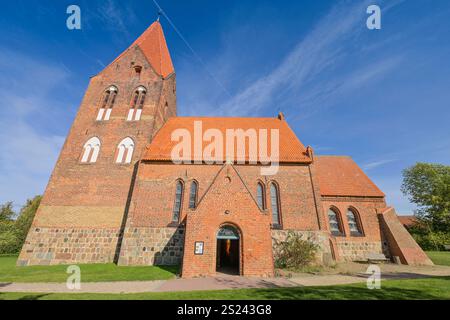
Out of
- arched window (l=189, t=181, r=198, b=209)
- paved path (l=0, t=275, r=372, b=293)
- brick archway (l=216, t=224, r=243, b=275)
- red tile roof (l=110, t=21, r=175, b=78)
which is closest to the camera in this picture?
paved path (l=0, t=275, r=372, b=293)

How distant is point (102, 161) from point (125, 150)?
67.9 inches

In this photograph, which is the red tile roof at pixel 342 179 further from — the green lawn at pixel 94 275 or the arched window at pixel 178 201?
the green lawn at pixel 94 275

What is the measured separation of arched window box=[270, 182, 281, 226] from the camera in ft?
41.7

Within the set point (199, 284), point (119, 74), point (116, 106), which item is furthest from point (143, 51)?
point (199, 284)

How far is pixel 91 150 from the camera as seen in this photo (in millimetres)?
14562

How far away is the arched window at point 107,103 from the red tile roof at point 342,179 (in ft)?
59.8

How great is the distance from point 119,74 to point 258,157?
14669 mm

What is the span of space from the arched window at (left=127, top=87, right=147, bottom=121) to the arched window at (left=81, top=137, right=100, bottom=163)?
3035 millimetres

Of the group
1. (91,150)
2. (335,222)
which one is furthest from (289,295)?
(91,150)

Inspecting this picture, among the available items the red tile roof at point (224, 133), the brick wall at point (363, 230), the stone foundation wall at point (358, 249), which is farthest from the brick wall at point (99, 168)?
the stone foundation wall at point (358, 249)

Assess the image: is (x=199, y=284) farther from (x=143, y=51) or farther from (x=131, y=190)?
(x=143, y=51)

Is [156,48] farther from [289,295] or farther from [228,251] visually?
[289,295]

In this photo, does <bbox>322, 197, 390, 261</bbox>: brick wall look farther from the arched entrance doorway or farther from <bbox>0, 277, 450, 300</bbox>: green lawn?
<bbox>0, 277, 450, 300</bbox>: green lawn

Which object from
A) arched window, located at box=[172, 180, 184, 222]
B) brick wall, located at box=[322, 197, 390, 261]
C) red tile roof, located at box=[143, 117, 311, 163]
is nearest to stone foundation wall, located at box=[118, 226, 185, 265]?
arched window, located at box=[172, 180, 184, 222]
